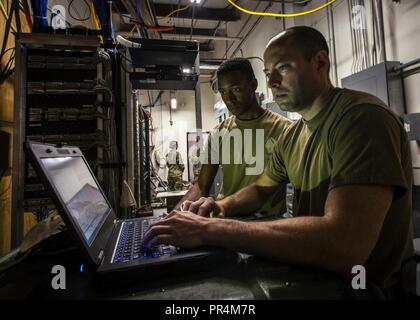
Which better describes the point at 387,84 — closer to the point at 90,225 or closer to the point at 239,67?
the point at 239,67

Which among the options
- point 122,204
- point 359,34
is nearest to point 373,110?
point 122,204

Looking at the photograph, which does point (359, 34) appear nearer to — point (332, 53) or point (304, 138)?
point (332, 53)

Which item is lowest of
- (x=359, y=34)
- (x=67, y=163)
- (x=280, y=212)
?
(x=280, y=212)

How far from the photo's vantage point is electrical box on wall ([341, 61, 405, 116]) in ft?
5.34

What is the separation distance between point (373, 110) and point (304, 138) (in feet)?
0.93

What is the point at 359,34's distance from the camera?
201cm

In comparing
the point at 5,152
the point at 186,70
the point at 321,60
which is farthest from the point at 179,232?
the point at 186,70

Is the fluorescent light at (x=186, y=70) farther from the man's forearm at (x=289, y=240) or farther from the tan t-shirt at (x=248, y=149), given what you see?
the man's forearm at (x=289, y=240)

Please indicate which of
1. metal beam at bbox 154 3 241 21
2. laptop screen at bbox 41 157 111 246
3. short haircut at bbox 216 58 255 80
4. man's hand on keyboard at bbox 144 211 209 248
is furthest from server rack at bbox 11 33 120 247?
metal beam at bbox 154 3 241 21

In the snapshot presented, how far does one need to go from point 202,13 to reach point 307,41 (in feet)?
11.5

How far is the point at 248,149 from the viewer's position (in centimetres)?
133

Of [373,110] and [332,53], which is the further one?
[332,53]

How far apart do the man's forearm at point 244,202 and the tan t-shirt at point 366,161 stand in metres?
Answer: 0.20
